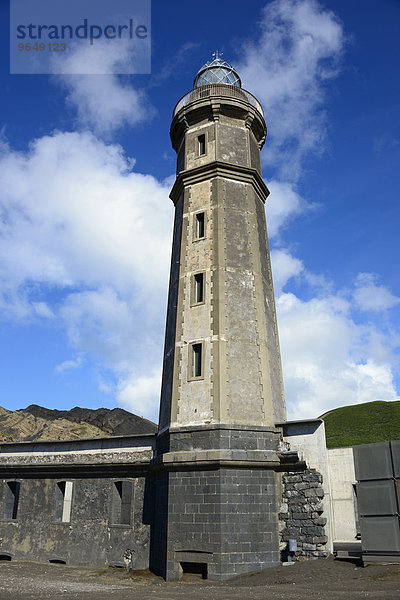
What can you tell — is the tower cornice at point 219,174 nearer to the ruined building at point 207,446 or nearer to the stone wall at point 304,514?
the ruined building at point 207,446

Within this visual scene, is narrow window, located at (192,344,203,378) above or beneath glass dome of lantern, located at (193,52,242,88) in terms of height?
beneath

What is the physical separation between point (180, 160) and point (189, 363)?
10719 millimetres

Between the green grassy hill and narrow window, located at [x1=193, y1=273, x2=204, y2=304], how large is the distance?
33051 mm

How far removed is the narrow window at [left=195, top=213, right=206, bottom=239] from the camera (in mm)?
19891

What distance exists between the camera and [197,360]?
17.7m

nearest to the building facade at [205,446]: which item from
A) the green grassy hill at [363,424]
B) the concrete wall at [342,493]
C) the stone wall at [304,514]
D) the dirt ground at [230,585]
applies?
the stone wall at [304,514]

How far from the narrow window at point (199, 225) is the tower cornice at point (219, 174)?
1781 mm

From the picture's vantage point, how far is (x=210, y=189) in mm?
20422

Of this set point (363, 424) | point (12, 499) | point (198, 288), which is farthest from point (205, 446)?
point (363, 424)

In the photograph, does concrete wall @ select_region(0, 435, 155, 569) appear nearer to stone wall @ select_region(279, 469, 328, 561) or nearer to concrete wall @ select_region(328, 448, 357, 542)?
stone wall @ select_region(279, 469, 328, 561)

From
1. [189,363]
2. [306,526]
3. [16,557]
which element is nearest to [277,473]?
[306,526]

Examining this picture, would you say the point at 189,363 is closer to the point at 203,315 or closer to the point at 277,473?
the point at 203,315

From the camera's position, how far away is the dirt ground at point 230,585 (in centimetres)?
1066

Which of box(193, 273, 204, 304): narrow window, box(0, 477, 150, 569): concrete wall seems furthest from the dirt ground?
box(193, 273, 204, 304): narrow window
